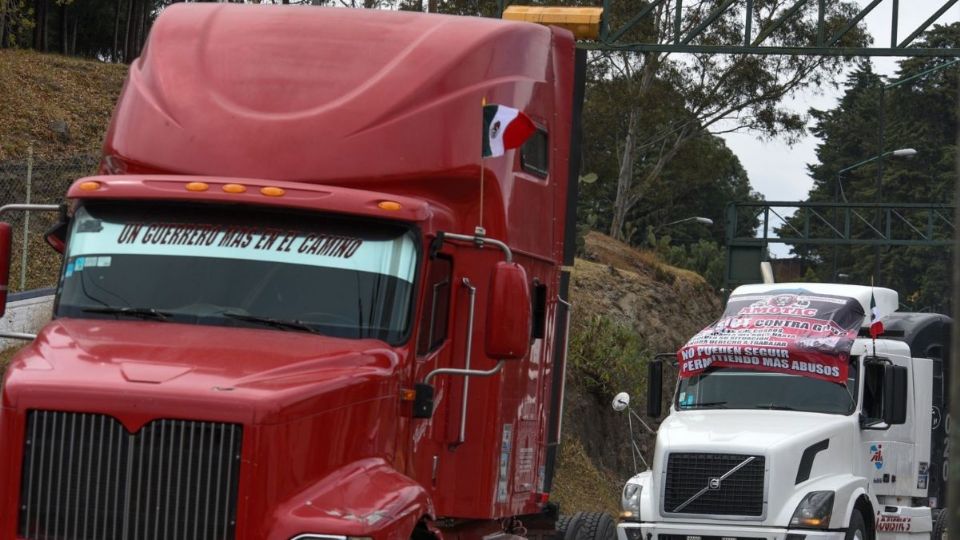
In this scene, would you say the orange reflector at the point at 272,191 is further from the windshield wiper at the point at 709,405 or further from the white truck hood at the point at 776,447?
the windshield wiper at the point at 709,405

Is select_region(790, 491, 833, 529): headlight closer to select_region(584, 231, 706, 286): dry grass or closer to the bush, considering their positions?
the bush

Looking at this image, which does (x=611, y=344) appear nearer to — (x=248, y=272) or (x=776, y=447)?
(x=776, y=447)

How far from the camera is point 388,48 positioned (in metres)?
9.99

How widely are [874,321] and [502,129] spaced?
23.4ft

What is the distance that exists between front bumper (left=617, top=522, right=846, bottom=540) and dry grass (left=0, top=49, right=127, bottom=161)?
15.7 m

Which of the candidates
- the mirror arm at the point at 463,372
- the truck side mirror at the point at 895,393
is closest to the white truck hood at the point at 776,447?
the truck side mirror at the point at 895,393

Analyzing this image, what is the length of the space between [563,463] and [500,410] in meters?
15.8

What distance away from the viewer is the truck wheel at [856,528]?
14.7m

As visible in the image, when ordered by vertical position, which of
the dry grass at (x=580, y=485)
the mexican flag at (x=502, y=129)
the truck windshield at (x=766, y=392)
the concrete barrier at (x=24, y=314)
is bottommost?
the dry grass at (x=580, y=485)

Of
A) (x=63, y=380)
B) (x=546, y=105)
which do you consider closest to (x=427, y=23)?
(x=546, y=105)

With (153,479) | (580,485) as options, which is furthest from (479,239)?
(580,485)

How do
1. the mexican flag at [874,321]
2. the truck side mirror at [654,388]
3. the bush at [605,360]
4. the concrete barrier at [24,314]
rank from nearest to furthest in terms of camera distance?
the mexican flag at [874,321], the truck side mirror at [654,388], the concrete barrier at [24,314], the bush at [605,360]

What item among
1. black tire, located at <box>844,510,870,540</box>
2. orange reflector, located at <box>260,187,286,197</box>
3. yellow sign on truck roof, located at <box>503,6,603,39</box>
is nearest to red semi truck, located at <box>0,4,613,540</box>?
orange reflector, located at <box>260,187,286,197</box>

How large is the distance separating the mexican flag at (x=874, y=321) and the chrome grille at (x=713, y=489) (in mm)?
2046
